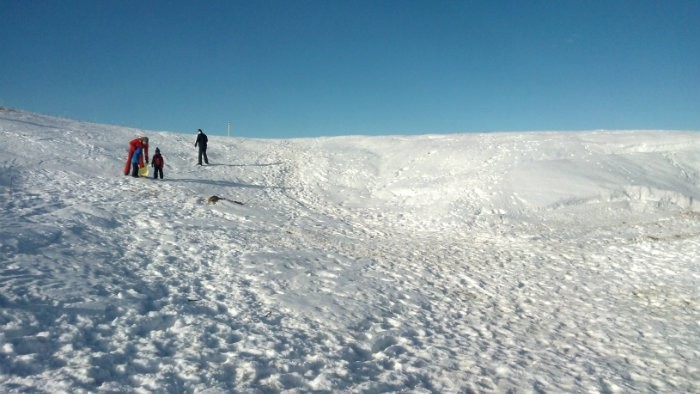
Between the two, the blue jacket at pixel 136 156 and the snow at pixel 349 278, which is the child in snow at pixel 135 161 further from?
the snow at pixel 349 278

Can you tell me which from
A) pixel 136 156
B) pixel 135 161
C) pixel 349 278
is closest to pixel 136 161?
pixel 135 161

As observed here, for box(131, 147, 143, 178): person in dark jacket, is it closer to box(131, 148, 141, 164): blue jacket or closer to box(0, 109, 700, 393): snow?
box(131, 148, 141, 164): blue jacket

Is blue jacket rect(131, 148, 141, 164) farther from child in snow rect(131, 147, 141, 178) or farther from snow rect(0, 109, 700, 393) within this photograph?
snow rect(0, 109, 700, 393)

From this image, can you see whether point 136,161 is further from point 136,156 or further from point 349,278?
point 349,278

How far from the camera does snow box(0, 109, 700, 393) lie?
5852 mm

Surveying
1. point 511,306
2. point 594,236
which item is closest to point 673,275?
point 594,236

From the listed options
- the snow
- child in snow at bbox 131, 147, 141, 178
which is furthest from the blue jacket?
the snow

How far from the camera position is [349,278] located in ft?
32.5

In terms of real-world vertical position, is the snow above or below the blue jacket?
below

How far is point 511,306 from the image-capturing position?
29.7ft

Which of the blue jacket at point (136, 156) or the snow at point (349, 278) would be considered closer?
the snow at point (349, 278)

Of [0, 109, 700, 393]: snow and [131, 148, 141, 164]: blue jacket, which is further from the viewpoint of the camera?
[131, 148, 141, 164]: blue jacket

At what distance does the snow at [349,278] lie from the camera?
230 inches

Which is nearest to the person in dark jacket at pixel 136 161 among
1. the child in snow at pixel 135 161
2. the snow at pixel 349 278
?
the child in snow at pixel 135 161
